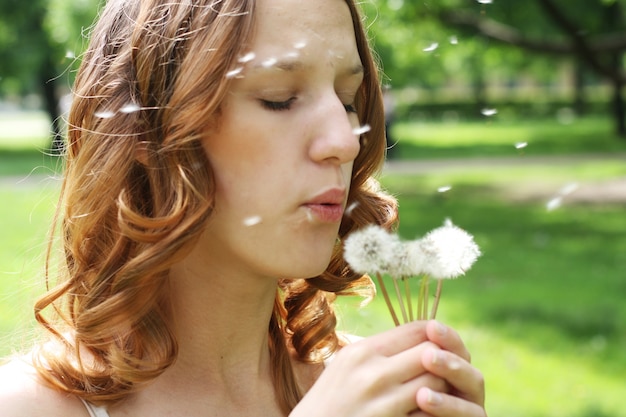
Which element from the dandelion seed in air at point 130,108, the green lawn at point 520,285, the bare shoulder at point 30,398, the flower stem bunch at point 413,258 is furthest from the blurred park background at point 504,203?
the dandelion seed in air at point 130,108

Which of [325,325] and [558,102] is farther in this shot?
[558,102]

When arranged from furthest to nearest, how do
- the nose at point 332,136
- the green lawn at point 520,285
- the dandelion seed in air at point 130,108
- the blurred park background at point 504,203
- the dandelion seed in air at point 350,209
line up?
1. the blurred park background at point 504,203
2. the green lawn at point 520,285
3. the dandelion seed in air at point 350,209
4. the dandelion seed in air at point 130,108
5. the nose at point 332,136

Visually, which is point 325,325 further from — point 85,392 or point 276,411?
point 85,392

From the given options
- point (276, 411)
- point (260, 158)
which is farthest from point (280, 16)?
point (276, 411)

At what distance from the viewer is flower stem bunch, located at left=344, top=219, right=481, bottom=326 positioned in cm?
168

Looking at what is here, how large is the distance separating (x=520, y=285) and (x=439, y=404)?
8.84 m

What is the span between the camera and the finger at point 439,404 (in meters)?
1.66

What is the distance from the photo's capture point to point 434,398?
5.43 ft

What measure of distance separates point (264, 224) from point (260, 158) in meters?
0.14

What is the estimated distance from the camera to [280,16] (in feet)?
6.62

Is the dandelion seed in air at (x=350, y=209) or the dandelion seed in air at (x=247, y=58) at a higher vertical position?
the dandelion seed in air at (x=247, y=58)

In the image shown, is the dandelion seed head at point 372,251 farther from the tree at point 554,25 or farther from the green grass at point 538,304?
the tree at point 554,25

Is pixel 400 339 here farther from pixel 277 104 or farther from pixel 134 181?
pixel 134 181

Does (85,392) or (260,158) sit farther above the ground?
(260,158)
